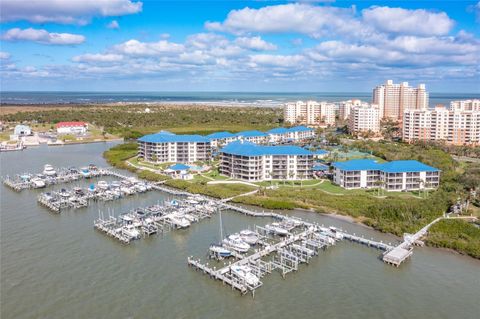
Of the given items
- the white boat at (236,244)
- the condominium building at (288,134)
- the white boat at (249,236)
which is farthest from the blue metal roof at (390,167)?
the condominium building at (288,134)

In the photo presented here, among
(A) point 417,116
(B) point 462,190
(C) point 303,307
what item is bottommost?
(C) point 303,307

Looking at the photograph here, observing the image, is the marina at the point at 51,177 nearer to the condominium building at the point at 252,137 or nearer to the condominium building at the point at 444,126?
the condominium building at the point at 252,137

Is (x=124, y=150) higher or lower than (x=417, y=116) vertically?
lower

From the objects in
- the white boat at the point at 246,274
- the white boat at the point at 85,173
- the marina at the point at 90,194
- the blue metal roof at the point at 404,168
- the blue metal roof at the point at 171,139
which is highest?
the blue metal roof at the point at 171,139

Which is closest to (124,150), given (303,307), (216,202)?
(216,202)

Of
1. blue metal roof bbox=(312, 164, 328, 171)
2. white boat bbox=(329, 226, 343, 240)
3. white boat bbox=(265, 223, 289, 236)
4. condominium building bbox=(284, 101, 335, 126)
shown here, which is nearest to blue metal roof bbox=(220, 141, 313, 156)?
blue metal roof bbox=(312, 164, 328, 171)

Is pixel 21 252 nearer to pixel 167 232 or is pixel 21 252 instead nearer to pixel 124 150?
pixel 167 232
